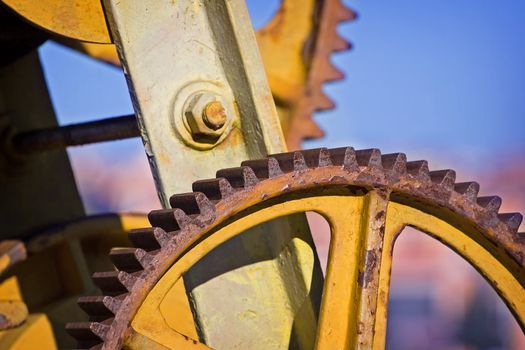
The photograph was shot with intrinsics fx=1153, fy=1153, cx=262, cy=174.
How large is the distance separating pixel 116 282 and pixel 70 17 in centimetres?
40

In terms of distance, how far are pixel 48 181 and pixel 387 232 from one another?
95 cm

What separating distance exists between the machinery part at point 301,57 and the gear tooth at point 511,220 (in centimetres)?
179

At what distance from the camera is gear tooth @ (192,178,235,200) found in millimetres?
1257

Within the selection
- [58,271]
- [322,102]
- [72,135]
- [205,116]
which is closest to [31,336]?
[58,271]

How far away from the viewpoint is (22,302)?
191 centimetres

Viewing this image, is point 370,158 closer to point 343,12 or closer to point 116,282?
point 116,282

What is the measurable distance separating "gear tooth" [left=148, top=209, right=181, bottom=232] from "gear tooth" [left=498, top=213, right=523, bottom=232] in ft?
1.44

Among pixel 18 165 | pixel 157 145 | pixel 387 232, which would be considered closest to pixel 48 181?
pixel 18 165

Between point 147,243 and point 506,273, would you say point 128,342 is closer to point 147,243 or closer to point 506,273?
point 147,243

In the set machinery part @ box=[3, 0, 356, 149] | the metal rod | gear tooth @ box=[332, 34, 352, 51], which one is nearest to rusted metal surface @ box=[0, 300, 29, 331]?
the metal rod

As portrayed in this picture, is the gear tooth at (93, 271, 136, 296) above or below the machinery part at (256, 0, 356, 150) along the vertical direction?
below

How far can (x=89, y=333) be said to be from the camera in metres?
1.21

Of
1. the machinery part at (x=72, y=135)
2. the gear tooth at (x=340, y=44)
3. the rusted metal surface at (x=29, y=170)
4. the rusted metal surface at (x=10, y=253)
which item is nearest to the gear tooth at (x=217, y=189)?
the machinery part at (x=72, y=135)

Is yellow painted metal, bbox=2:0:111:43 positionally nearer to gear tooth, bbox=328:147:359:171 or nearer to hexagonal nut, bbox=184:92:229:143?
hexagonal nut, bbox=184:92:229:143
